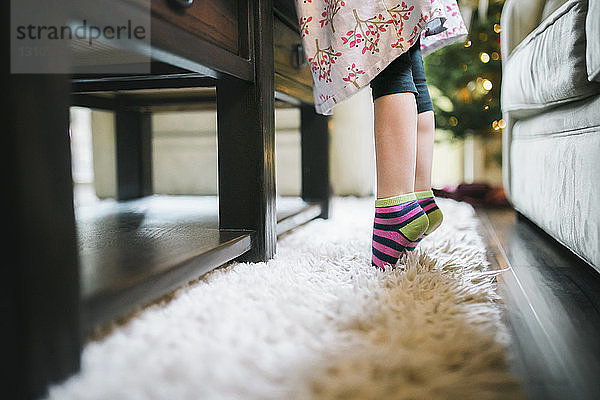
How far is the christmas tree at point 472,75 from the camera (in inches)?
85.0

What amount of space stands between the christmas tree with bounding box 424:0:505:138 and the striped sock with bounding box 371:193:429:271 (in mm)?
1398

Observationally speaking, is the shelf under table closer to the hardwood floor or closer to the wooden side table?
the wooden side table

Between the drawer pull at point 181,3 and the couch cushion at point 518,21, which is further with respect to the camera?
the couch cushion at point 518,21

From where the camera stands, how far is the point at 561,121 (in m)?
1.03

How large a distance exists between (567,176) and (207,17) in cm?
68

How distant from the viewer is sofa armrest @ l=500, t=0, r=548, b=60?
145cm

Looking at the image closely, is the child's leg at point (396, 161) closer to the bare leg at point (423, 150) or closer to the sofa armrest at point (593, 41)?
the bare leg at point (423, 150)

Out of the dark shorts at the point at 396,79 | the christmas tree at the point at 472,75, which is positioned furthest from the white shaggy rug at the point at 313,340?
the christmas tree at the point at 472,75

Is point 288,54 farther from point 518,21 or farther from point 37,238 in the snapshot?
point 37,238

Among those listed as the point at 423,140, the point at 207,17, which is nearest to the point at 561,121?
the point at 423,140

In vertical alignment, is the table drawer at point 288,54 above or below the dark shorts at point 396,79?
above

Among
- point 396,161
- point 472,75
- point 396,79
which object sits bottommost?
point 396,161

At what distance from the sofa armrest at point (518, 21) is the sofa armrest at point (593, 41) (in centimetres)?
72

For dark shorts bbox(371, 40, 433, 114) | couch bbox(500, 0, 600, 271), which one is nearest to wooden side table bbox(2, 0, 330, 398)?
dark shorts bbox(371, 40, 433, 114)
